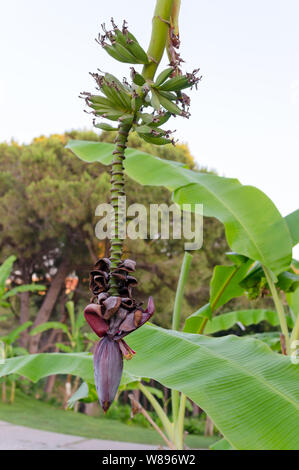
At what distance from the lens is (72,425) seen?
6.63 meters

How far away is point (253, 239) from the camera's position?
1649mm

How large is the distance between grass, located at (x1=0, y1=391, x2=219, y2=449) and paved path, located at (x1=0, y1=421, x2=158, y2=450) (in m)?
0.64

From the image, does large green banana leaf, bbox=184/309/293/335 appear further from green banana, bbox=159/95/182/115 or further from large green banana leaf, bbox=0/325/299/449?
green banana, bbox=159/95/182/115

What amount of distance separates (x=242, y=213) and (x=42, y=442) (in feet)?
13.4

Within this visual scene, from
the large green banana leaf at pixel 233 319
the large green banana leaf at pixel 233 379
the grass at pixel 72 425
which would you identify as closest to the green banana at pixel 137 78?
the large green banana leaf at pixel 233 379

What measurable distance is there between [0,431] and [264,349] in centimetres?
493

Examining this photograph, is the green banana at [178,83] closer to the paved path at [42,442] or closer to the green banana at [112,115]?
the green banana at [112,115]

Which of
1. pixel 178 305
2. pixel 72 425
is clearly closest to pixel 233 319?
pixel 178 305

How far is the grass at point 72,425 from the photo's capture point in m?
5.95

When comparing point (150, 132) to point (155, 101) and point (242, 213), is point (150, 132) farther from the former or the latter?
point (242, 213)

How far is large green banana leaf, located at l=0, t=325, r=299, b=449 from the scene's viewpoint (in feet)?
2.87

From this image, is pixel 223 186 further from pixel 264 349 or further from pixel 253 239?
pixel 264 349

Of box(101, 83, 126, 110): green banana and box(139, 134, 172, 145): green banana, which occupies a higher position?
box(101, 83, 126, 110): green banana

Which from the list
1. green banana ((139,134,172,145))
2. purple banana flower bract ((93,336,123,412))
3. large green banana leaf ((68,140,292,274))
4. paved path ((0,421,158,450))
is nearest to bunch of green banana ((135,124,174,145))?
green banana ((139,134,172,145))
